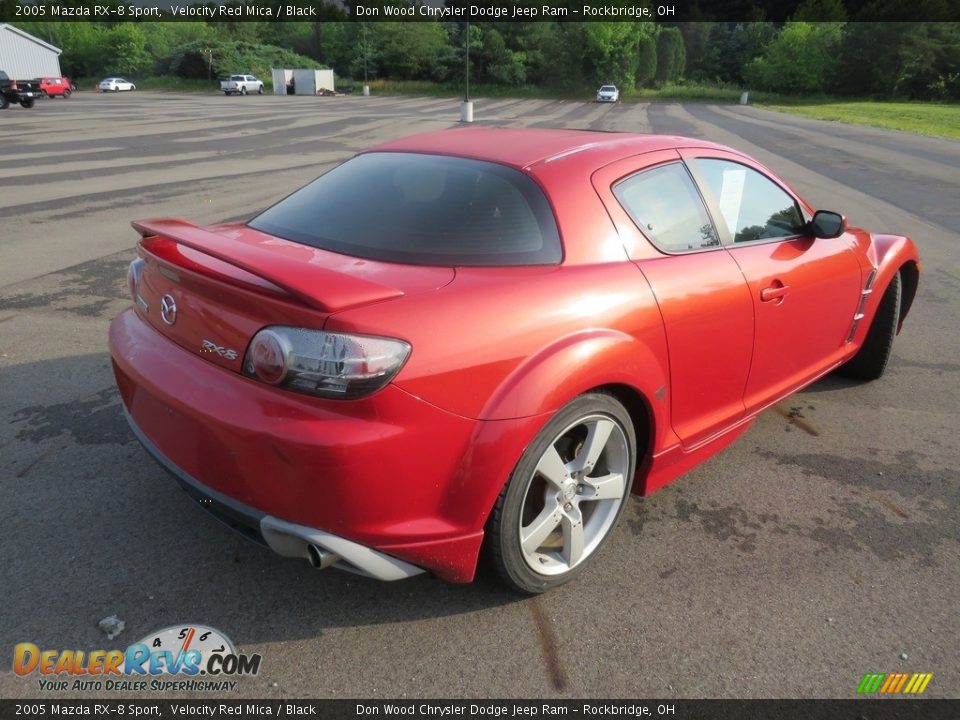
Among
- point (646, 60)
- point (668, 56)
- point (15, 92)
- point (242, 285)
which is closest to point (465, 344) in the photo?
point (242, 285)

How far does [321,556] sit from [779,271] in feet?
7.78

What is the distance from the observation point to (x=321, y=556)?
2070 millimetres

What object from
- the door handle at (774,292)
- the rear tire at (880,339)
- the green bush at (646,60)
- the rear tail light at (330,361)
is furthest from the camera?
the green bush at (646,60)

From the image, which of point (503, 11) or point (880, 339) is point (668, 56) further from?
point (880, 339)

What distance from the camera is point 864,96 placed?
254ft

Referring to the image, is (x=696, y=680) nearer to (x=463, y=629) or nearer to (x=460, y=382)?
(x=463, y=629)

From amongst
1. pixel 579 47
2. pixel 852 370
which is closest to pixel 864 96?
pixel 579 47

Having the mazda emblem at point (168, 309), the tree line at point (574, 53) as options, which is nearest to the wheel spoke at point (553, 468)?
the mazda emblem at point (168, 309)

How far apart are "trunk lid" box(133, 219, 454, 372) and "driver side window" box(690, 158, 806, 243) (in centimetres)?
155

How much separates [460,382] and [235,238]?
1.12 m

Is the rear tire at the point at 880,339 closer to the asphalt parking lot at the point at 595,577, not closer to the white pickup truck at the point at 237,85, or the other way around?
the asphalt parking lot at the point at 595,577

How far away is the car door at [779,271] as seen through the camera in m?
3.15

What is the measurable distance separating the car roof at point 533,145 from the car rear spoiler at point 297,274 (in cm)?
85

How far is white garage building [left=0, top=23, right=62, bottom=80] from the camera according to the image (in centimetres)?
6450
